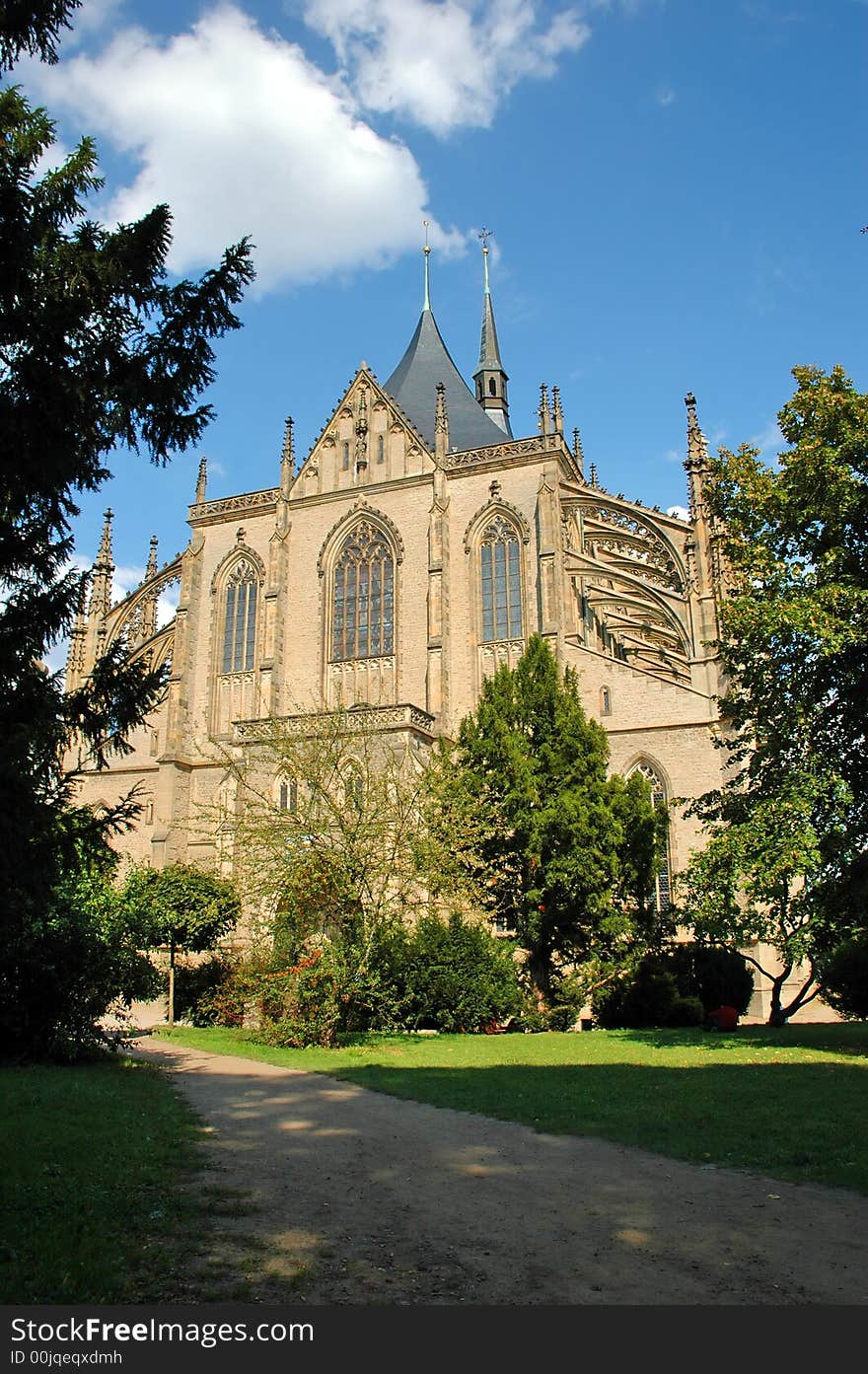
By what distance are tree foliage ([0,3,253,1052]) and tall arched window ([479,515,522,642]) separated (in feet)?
84.3

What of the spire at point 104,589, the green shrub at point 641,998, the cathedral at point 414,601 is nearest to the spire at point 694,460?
the cathedral at point 414,601

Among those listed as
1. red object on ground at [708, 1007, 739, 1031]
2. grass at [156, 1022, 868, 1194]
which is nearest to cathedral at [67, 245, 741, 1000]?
red object on ground at [708, 1007, 739, 1031]

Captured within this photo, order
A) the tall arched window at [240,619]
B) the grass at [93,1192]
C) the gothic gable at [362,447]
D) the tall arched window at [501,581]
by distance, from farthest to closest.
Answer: the tall arched window at [240,619]
the gothic gable at [362,447]
the tall arched window at [501,581]
the grass at [93,1192]

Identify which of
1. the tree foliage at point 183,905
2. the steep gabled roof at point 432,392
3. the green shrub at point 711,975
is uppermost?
the steep gabled roof at point 432,392

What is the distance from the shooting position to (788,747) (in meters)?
17.5

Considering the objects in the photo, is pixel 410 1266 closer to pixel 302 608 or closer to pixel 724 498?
pixel 724 498

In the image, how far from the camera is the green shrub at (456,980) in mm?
21609

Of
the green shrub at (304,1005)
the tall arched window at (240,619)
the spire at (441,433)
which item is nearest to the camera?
the green shrub at (304,1005)

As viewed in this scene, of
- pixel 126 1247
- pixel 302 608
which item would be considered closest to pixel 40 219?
pixel 126 1247

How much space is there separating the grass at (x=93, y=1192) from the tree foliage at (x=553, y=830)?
1217 centimetres

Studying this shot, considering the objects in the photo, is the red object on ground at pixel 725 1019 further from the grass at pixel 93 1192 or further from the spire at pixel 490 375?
the spire at pixel 490 375

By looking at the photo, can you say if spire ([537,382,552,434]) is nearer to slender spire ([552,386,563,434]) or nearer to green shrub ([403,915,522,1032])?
slender spire ([552,386,563,434])

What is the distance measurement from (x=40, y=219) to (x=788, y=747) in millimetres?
14106

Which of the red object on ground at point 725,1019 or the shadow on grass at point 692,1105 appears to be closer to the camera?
the shadow on grass at point 692,1105
